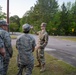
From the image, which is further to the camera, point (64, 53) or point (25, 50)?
point (64, 53)

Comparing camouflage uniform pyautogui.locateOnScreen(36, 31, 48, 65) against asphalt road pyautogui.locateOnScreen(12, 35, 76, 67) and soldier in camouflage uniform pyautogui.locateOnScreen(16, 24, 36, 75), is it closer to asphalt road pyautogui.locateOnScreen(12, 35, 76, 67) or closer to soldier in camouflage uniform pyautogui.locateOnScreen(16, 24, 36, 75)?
soldier in camouflage uniform pyautogui.locateOnScreen(16, 24, 36, 75)

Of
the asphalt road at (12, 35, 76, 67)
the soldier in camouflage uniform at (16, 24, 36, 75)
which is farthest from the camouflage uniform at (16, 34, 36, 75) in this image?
the asphalt road at (12, 35, 76, 67)

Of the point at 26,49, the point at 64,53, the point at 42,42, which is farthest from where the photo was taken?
the point at 64,53

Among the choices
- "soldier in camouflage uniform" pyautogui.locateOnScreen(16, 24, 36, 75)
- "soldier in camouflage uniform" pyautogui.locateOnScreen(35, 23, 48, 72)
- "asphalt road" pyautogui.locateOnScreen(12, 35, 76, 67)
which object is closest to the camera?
"soldier in camouflage uniform" pyautogui.locateOnScreen(16, 24, 36, 75)

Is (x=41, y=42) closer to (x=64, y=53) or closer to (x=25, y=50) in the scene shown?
(x=25, y=50)

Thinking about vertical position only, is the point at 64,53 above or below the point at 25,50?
below

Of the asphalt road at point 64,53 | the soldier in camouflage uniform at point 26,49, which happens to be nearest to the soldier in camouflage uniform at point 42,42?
the soldier in camouflage uniform at point 26,49

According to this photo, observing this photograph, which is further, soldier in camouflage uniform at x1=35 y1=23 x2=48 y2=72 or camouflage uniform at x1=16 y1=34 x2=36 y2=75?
soldier in camouflage uniform at x1=35 y1=23 x2=48 y2=72

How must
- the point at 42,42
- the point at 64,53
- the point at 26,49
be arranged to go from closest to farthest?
the point at 26,49 → the point at 42,42 → the point at 64,53

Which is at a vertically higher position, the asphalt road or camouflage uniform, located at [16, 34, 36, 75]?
camouflage uniform, located at [16, 34, 36, 75]

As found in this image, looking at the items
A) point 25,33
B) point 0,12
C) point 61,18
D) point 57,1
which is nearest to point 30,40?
point 25,33

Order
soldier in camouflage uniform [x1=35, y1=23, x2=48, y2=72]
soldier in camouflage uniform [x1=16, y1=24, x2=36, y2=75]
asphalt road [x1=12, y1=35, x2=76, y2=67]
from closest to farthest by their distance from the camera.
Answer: soldier in camouflage uniform [x1=16, y1=24, x2=36, y2=75] → soldier in camouflage uniform [x1=35, y1=23, x2=48, y2=72] → asphalt road [x1=12, y1=35, x2=76, y2=67]

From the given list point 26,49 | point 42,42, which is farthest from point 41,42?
point 26,49

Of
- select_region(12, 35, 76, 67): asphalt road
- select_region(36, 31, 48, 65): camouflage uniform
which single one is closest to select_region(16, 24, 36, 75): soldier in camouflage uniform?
select_region(36, 31, 48, 65): camouflage uniform
